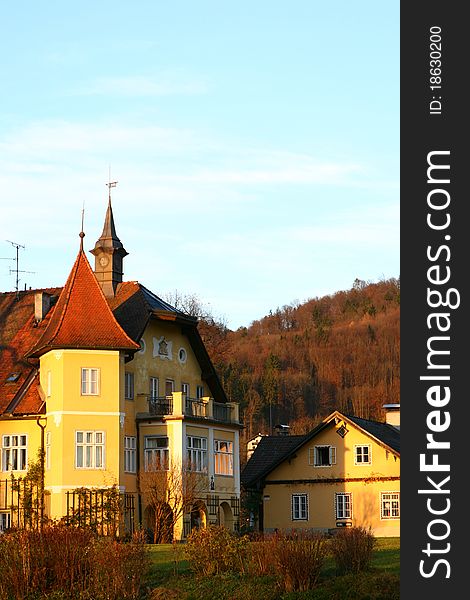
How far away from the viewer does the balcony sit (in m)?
44.9

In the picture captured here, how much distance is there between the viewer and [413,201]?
11.7 metres

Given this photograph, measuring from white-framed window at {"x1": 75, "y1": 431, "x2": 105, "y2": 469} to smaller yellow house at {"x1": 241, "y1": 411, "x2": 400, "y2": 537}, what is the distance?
10.6 metres

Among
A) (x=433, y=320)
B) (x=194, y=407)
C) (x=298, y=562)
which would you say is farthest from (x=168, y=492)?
(x=433, y=320)

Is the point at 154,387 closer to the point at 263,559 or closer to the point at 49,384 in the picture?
the point at 49,384

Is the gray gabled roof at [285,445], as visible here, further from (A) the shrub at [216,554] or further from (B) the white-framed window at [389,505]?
(A) the shrub at [216,554]

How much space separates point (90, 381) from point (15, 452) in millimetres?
4317

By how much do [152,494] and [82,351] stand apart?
5666mm

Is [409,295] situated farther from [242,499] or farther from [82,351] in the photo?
[242,499]

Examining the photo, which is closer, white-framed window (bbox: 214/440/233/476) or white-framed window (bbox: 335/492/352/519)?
white-framed window (bbox: 214/440/233/476)

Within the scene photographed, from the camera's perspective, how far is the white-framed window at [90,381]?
143 feet

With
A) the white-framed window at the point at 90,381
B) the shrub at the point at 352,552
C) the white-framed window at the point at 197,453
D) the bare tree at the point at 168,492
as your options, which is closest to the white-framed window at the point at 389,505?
the white-framed window at the point at 197,453

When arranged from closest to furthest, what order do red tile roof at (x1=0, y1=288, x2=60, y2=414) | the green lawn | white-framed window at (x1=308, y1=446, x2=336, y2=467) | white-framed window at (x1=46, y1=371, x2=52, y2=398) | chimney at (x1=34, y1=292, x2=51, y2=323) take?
the green lawn, white-framed window at (x1=46, y1=371, x2=52, y2=398), red tile roof at (x1=0, y1=288, x2=60, y2=414), chimney at (x1=34, y1=292, x2=51, y2=323), white-framed window at (x1=308, y1=446, x2=336, y2=467)

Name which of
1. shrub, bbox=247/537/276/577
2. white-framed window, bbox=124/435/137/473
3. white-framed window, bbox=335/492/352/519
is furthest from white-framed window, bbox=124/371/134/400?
shrub, bbox=247/537/276/577

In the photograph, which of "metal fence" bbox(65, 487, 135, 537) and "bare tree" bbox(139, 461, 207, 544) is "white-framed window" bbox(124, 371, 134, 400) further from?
"metal fence" bbox(65, 487, 135, 537)
